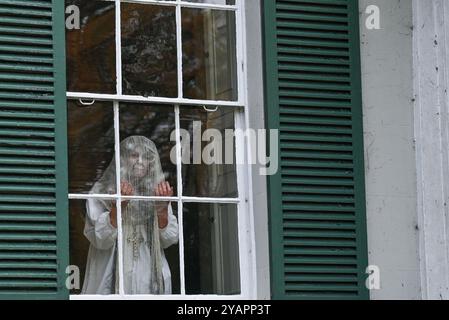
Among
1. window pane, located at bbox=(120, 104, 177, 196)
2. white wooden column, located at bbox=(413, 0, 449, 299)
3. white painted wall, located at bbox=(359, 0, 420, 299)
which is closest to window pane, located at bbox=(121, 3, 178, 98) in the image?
window pane, located at bbox=(120, 104, 177, 196)

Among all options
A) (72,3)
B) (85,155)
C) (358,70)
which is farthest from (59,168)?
(358,70)

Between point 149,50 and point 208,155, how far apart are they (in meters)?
0.65

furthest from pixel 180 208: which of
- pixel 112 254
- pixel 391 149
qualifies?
pixel 391 149

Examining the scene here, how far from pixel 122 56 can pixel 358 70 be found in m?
1.29

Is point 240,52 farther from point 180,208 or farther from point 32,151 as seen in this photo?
point 32,151

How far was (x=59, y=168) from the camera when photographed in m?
8.47

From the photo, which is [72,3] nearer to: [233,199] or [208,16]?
[208,16]

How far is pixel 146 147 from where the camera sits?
897 cm

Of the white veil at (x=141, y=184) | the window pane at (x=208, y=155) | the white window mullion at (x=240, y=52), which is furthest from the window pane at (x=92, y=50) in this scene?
the white window mullion at (x=240, y=52)

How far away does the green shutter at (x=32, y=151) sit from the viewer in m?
8.30

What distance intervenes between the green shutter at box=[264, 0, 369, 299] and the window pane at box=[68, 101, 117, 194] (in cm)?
85

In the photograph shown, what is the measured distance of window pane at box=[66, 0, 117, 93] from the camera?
29.0 feet

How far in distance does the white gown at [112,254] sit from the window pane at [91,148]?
11cm
